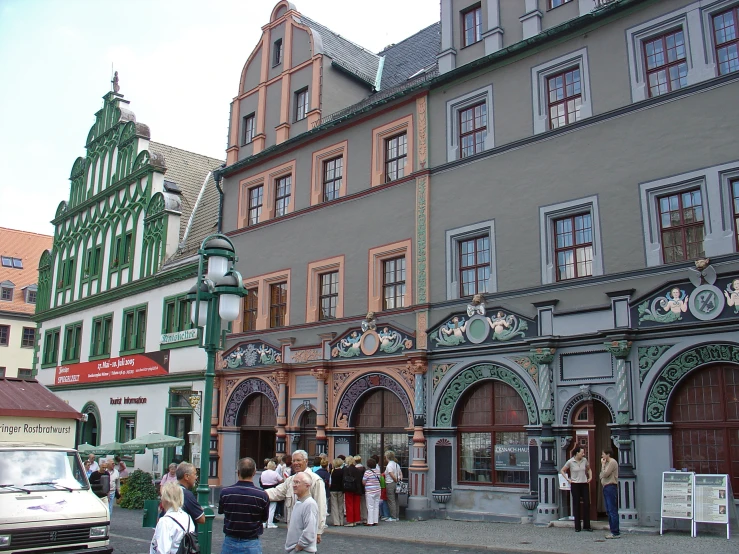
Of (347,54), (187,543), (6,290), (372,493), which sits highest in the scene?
(347,54)

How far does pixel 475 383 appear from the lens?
19344mm

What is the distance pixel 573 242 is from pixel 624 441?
477 centimetres

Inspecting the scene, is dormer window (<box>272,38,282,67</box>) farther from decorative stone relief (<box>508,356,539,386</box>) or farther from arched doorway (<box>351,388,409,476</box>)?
decorative stone relief (<box>508,356,539,386</box>)

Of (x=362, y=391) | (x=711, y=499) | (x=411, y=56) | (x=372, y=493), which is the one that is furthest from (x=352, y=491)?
(x=411, y=56)

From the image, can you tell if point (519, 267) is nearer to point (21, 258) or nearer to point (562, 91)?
point (562, 91)

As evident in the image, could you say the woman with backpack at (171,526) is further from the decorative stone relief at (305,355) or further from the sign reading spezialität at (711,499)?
the decorative stone relief at (305,355)

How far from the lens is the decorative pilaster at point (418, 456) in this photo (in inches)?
764

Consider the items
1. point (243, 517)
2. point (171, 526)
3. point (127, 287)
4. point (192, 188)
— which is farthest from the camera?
point (192, 188)

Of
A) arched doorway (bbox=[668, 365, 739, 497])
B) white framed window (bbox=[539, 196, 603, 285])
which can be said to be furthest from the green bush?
arched doorway (bbox=[668, 365, 739, 497])

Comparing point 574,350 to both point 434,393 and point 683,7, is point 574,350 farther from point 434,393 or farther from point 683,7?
point 683,7

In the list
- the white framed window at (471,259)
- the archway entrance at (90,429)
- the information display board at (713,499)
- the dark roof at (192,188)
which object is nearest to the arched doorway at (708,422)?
the information display board at (713,499)

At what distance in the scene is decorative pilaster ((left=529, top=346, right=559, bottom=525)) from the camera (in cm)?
1702

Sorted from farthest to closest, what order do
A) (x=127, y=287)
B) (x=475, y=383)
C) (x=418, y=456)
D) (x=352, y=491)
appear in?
1. (x=127, y=287)
2. (x=418, y=456)
3. (x=475, y=383)
4. (x=352, y=491)

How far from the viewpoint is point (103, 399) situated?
3400 centimetres
